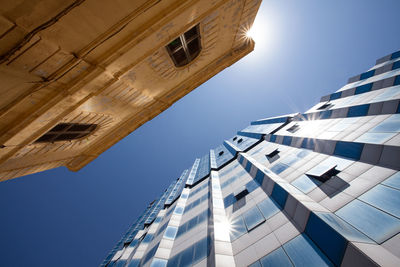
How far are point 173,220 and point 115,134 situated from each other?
1219cm

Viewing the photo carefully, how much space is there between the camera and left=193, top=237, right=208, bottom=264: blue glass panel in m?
10.6

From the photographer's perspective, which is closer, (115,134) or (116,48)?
(116,48)

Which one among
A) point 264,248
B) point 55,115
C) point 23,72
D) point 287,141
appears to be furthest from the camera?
point 287,141

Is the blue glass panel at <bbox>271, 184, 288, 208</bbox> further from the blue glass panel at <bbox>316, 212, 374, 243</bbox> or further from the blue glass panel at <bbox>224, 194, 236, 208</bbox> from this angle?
the blue glass panel at <bbox>224, 194, 236, 208</bbox>

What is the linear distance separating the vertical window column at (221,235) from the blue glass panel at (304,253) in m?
3.02

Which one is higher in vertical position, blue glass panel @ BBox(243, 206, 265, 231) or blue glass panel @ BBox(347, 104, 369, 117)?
blue glass panel @ BBox(347, 104, 369, 117)

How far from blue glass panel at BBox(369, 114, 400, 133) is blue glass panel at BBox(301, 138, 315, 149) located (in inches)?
169

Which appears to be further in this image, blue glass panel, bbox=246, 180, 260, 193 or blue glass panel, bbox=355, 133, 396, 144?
blue glass panel, bbox=246, 180, 260, 193

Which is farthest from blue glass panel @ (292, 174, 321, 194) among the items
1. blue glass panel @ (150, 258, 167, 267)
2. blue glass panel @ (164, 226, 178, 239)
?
blue glass panel @ (164, 226, 178, 239)

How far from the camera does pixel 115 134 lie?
10477 mm

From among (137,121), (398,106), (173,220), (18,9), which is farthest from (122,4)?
(173,220)

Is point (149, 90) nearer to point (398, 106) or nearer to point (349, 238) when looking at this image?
point (349, 238)

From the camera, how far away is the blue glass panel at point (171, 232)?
15.2 m

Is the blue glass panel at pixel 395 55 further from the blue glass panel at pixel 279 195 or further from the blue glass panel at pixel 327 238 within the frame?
the blue glass panel at pixel 327 238
